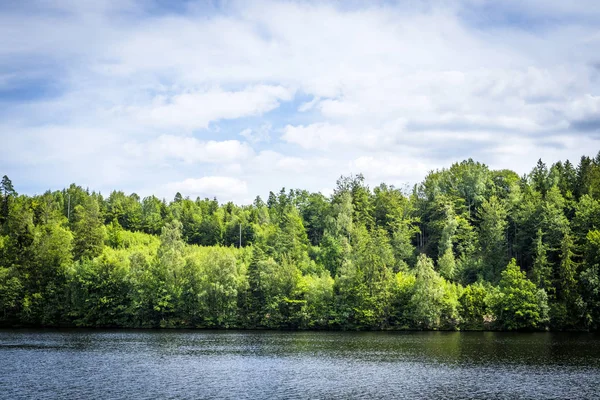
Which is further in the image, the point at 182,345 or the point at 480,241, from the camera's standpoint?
the point at 480,241

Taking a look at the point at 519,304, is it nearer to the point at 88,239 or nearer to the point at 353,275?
the point at 353,275

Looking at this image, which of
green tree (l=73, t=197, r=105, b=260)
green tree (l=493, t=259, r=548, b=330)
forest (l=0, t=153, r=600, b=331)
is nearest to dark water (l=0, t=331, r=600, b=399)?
green tree (l=493, t=259, r=548, b=330)

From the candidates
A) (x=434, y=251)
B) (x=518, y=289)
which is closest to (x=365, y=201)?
(x=434, y=251)

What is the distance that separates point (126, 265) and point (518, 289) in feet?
289

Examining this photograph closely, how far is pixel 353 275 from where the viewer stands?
122562 mm

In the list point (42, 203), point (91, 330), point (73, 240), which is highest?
point (42, 203)

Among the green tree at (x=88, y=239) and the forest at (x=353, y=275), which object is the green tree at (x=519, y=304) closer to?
the forest at (x=353, y=275)

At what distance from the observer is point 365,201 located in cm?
17062

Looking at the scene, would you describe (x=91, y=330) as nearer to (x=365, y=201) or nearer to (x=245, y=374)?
(x=245, y=374)

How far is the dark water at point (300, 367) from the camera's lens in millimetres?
51781

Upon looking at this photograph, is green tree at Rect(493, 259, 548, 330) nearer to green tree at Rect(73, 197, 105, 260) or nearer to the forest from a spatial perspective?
the forest

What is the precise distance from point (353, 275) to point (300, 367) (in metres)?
57.5

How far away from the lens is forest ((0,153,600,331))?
372ft

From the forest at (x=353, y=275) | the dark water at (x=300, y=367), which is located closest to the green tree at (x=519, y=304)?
the forest at (x=353, y=275)
